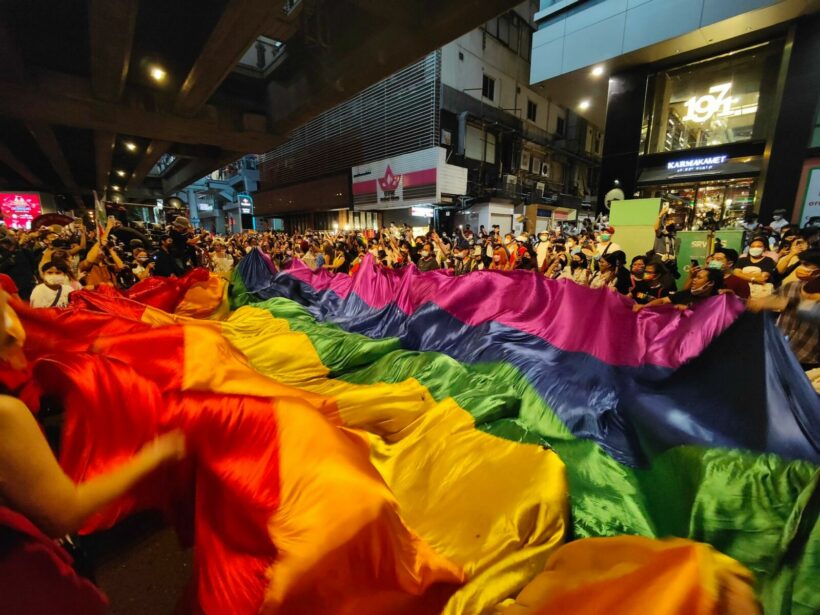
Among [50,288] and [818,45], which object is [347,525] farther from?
[818,45]

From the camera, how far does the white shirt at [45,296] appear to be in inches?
151

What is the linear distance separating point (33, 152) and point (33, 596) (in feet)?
48.1

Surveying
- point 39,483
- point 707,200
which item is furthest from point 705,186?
point 39,483

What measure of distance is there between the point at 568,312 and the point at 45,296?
528 cm

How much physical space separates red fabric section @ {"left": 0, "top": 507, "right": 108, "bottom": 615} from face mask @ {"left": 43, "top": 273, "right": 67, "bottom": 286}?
176 inches

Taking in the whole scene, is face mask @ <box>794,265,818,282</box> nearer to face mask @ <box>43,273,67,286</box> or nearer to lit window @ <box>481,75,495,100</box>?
face mask @ <box>43,273,67,286</box>

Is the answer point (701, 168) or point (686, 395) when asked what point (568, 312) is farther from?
point (701, 168)

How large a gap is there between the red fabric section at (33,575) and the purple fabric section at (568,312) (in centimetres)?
275

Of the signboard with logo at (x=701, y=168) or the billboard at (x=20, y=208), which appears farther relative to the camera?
the billboard at (x=20, y=208)

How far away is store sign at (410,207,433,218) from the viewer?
16.3 meters

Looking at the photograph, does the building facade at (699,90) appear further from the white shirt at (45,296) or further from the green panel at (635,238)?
the white shirt at (45,296)

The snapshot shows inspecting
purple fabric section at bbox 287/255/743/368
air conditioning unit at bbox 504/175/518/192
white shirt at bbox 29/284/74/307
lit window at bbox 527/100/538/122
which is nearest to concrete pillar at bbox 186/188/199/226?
air conditioning unit at bbox 504/175/518/192

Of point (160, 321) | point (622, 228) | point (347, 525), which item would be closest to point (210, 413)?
point (347, 525)

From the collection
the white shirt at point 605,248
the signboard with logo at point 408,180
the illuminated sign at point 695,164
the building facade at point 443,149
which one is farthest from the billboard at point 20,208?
the illuminated sign at point 695,164
